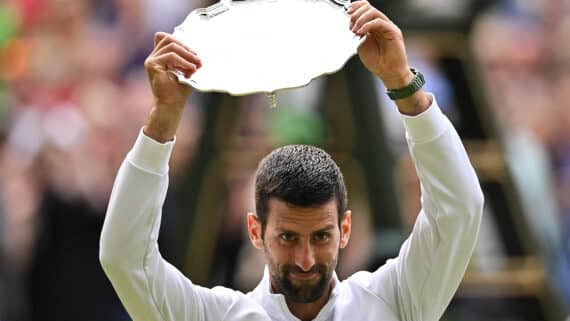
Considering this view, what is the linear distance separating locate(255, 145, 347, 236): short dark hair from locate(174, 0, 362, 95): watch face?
331 mm

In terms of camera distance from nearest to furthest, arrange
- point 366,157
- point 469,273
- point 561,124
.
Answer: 1. point 366,157
2. point 469,273
3. point 561,124

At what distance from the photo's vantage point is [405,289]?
4.98 meters

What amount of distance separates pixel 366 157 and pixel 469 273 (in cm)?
100

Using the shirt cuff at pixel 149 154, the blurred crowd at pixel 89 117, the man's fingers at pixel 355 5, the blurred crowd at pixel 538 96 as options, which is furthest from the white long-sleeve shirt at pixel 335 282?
the blurred crowd at pixel 538 96

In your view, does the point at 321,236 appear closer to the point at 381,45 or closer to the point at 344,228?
the point at 344,228

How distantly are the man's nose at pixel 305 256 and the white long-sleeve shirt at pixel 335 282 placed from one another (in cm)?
22

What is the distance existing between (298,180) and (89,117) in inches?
216

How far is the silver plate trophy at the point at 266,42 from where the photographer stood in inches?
186

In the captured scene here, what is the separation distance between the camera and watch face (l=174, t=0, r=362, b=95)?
474cm

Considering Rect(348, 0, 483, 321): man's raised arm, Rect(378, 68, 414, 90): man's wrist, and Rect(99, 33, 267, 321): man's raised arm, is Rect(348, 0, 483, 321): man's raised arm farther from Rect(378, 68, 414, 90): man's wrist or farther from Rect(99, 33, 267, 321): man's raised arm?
Rect(99, 33, 267, 321): man's raised arm

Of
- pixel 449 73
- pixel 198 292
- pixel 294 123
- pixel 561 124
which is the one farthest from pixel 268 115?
pixel 198 292

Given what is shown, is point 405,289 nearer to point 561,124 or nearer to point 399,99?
point 399,99

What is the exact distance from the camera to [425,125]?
4750 mm

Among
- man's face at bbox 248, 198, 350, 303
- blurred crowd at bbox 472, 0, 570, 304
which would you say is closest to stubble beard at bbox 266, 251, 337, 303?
man's face at bbox 248, 198, 350, 303
